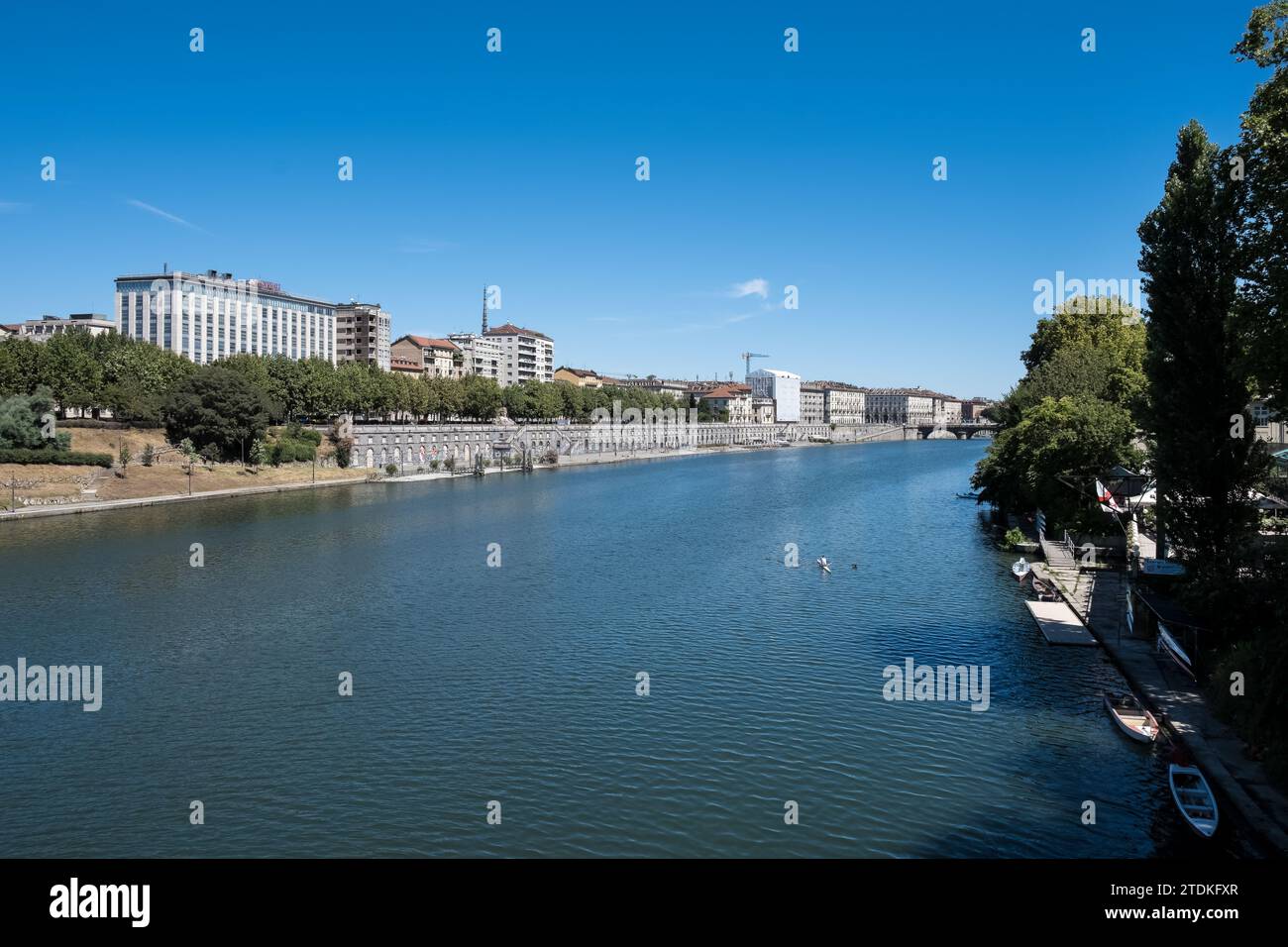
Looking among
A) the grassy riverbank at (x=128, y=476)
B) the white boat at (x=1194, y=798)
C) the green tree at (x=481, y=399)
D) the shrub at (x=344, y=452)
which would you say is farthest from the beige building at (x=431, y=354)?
the white boat at (x=1194, y=798)

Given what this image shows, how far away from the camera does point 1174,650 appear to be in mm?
22844

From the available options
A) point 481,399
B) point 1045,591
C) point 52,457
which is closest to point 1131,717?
point 1045,591

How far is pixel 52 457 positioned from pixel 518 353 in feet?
402

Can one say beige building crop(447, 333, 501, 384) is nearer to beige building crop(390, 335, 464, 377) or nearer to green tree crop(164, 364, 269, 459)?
beige building crop(390, 335, 464, 377)

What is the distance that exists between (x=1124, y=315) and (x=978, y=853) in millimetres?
75106

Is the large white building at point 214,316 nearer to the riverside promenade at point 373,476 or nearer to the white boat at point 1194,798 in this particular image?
the riverside promenade at point 373,476

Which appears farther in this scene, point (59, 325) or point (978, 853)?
point (59, 325)

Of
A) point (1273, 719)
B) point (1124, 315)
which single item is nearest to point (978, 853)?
point (1273, 719)

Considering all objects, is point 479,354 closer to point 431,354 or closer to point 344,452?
point 431,354

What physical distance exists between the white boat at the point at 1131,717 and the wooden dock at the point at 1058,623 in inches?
248

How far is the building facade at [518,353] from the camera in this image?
179m

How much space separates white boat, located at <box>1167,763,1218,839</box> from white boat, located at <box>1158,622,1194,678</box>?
6.51 m
